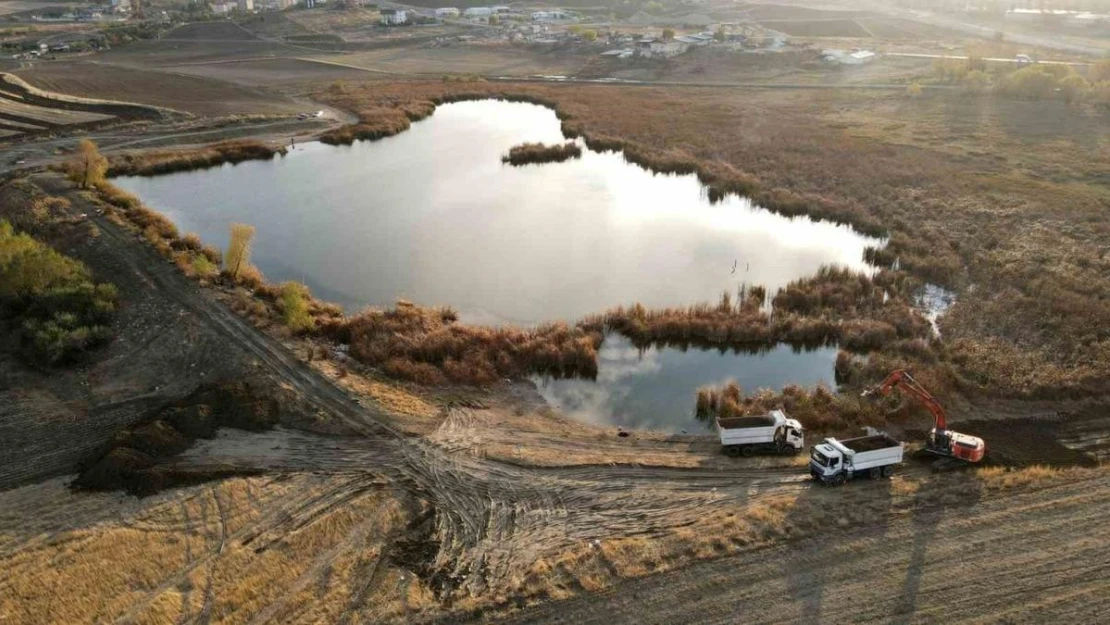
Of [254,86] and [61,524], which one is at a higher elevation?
[254,86]

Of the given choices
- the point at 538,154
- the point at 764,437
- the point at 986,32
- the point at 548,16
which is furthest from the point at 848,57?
the point at 764,437

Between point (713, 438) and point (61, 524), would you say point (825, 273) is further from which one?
point (61, 524)

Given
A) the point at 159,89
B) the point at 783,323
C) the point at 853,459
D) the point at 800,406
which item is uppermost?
the point at 159,89

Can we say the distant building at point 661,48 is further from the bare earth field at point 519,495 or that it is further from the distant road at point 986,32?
the bare earth field at point 519,495

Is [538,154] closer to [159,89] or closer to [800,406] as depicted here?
[800,406]

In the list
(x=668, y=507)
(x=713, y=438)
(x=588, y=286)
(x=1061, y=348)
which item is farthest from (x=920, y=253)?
(x=668, y=507)
